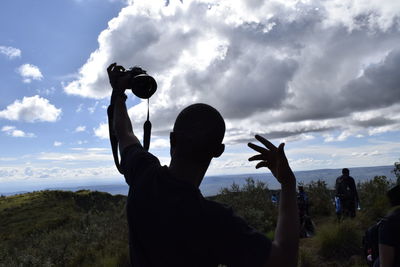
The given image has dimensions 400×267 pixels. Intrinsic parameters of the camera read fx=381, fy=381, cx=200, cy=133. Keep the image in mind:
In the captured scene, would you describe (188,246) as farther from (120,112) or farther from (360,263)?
(360,263)

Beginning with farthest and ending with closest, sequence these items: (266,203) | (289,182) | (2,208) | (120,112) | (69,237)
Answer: (2,208), (266,203), (69,237), (120,112), (289,182)

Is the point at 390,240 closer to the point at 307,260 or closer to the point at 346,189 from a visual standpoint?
the point at 307,260

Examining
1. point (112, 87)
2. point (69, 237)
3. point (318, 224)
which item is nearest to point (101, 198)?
point (69, 237)

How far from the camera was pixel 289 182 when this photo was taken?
1.51 metres

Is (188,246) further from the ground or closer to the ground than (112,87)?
closer to the ground

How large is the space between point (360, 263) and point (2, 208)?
29.6 m

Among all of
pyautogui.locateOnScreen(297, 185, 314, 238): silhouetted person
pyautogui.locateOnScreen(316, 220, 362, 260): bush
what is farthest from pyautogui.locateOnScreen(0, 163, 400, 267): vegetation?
pyautogui.locateOnScreen(297, 185, 314, 238): silhouetted person

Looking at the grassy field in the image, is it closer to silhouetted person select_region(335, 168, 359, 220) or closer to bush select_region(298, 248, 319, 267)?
bush select_region(298, 248, 319, 267)

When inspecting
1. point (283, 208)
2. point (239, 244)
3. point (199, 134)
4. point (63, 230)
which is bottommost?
point (63, 230)

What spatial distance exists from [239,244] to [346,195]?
40.1 feet

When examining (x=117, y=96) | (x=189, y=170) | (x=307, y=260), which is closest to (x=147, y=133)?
(x=117, y=96)

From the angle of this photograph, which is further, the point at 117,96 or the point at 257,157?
the point at 117,96

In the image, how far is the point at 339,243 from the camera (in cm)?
934

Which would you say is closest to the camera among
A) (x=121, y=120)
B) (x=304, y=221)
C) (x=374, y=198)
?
(x=121, y=120)
